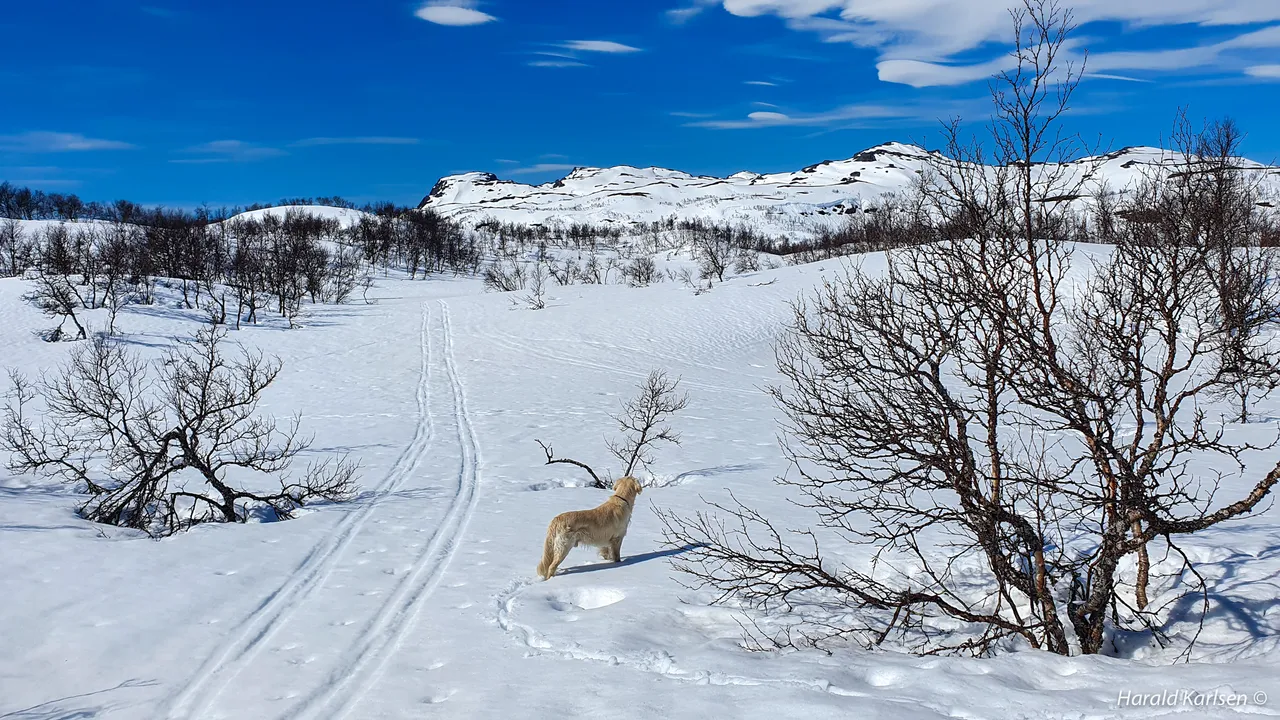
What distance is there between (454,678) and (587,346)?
33149mm

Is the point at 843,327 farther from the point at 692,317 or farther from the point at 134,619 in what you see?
the point at 692,317

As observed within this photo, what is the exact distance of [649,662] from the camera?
5664 millimetres

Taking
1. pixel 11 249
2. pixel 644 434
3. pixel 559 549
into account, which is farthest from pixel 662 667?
pixel 11 249

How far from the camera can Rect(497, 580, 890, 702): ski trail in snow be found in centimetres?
497

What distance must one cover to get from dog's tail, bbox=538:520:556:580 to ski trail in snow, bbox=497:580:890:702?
951 millimetres

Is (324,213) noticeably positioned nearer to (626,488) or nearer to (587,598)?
(626,488)

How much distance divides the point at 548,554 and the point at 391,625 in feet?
6.01

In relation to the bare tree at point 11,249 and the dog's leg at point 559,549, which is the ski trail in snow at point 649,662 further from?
the bare tree at point 11,249

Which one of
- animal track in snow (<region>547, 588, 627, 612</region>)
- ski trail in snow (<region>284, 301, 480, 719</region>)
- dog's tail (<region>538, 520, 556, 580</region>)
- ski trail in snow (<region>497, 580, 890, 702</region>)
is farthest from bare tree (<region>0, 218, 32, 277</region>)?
ski trail in snow (<region>497, 580, 890, 702</region>)

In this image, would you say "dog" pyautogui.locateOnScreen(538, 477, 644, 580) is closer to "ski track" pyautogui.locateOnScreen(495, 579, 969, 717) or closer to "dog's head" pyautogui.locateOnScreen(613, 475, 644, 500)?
"dog's head" pyautogui.locateOnScreen(613, 475, 644, 500)

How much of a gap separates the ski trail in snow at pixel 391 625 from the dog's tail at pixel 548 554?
1262 mm

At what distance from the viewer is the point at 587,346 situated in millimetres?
38562

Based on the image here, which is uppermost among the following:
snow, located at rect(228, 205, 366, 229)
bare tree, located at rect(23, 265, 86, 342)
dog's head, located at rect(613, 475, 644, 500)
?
snow, located at rect(228, 205, 366, 229)

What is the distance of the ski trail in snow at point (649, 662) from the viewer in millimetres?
4971
